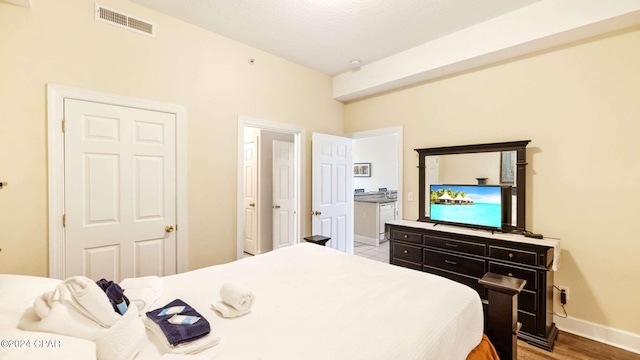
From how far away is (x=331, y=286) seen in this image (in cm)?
167

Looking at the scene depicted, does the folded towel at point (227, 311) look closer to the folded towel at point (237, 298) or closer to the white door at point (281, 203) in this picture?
the folded towel at point (237, 298)

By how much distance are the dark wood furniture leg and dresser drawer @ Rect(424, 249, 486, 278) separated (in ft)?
3.70

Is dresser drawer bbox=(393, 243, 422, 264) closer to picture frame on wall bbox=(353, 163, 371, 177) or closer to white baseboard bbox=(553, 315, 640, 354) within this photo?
white baseboard bbox=(553, 315, 640, 354)

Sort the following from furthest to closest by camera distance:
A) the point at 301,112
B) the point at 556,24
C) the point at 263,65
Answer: the point at 301,112, the point at 263,65, the point at 556,24

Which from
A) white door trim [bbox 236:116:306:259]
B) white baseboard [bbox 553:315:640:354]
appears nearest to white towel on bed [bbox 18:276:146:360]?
white door trim [bbox 236:116:306:259]

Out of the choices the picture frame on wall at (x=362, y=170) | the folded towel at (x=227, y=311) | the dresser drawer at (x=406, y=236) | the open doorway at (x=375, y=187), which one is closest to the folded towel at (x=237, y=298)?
the folded towel at (x=227, y=311)

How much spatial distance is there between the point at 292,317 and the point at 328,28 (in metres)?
2.54

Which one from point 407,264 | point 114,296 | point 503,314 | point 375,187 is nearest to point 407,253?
point 407,264

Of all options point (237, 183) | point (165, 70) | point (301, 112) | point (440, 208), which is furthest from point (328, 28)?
point (440, 208)

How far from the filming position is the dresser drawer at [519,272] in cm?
231

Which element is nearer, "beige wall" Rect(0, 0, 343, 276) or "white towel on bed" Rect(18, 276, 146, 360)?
"white towel on bed" Rect(18, 276, 146, 360)

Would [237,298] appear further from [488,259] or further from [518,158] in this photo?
[518,158]

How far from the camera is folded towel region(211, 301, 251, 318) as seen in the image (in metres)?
1.31

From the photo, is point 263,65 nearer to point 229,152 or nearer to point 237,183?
point 229,152
